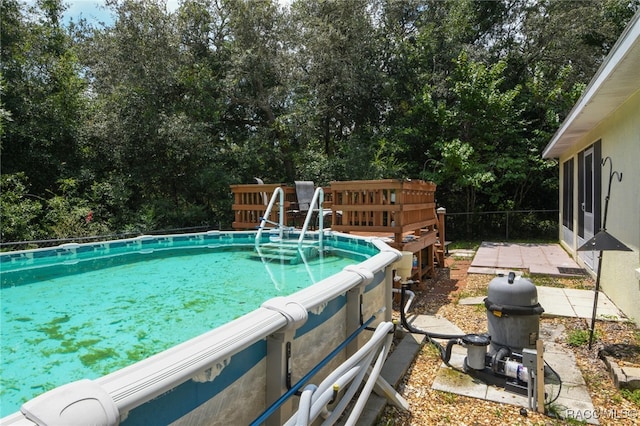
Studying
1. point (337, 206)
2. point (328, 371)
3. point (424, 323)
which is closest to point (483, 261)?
point (337, 206)

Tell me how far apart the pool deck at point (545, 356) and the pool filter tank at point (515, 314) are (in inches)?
14.2

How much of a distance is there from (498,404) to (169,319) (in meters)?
2.59

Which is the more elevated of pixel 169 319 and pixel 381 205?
pixel 381 205

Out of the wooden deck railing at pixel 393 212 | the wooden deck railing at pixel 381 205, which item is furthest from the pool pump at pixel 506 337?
the wooden deck railing at pixel 381 205

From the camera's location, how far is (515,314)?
3.17 m

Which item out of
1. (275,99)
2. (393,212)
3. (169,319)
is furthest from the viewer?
(275,99)

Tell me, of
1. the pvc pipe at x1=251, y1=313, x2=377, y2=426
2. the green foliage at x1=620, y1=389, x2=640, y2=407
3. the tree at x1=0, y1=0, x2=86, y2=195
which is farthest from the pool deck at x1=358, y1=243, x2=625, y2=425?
the tree at x1=0, y1=0, x2=86, y2=195

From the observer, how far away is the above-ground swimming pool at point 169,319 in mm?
1292

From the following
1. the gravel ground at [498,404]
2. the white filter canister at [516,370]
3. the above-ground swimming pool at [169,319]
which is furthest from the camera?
the white filter canister at [516,370]

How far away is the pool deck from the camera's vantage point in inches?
112

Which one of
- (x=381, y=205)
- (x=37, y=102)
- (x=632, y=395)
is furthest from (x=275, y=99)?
(x=632, y=395)

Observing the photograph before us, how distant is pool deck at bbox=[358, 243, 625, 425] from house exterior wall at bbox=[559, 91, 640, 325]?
26 centimetres

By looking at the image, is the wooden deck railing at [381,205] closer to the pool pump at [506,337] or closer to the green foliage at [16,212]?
the pool pump at [506,337]

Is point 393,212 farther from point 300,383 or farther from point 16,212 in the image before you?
point 16,212
